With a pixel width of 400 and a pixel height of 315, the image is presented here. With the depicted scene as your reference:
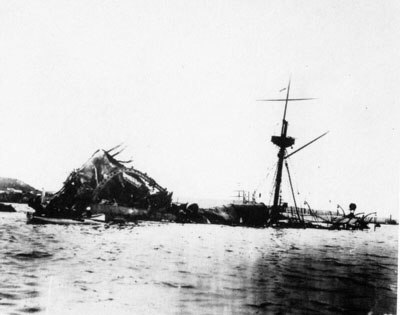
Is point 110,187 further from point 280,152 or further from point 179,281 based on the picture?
point 179,281

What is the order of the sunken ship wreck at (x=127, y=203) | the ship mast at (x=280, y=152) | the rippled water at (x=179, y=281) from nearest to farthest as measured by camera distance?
the rippled water at (x=179, y=281)
the sunken ship wreck at (x=127, y=203)
the ship mast at (x=280, y=152)

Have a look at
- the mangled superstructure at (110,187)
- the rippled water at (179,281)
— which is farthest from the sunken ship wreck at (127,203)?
the rippled water at (179,281)

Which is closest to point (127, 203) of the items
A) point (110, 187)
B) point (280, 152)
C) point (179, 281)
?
point (110, 187)

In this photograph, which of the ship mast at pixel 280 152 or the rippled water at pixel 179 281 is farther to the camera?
the ship mast at pixel 280 152

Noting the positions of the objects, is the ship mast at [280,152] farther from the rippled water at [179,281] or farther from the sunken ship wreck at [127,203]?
the rippled water at [179,281]

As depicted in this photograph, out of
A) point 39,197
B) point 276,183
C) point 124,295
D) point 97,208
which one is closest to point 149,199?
point 97,208

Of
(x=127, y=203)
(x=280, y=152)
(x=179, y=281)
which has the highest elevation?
(x=280, y=152)

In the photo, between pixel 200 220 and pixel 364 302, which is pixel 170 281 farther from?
pixel 200 220

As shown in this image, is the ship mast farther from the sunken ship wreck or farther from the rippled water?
the rippled water

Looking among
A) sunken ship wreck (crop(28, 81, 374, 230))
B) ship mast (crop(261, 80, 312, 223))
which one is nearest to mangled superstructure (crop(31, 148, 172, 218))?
sunken ship wreck (crop(28, 81, 374, 230))
